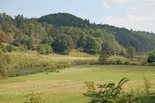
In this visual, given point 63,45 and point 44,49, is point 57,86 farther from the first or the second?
point 63,45

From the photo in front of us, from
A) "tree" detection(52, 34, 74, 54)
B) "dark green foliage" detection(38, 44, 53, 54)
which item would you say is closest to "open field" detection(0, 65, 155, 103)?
"dark green foliage" detection(38, 44, 53, 54)

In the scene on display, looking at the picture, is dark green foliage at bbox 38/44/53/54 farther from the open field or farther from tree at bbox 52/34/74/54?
the open field

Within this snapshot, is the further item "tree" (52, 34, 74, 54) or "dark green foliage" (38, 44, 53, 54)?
"tree" (52, 34, 74, 54)

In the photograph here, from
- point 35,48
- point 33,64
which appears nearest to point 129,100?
point 33,64

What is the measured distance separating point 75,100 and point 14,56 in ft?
371

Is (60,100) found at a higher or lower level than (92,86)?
lower

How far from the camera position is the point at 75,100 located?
34.9 m

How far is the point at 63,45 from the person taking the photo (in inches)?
7598

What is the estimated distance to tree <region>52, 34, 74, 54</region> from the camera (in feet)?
635

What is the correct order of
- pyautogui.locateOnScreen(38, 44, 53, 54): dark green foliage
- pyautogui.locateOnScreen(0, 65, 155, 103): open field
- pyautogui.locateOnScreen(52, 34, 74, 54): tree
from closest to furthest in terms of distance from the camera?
1. pyautogui.locateOnScreen(0, 65, 155, 103): open field
2. pyautogui.locateOnScreen(38, 44, 53, 54): dark green foliage
3. pyautogui.locateOnScreen(52, 34, 74, 54): tree

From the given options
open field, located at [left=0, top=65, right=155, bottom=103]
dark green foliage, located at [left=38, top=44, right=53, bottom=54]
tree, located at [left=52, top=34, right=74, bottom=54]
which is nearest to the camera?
open field, located at [left=0, top=65, right=155, bottom=103]

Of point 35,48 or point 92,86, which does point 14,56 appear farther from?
point 92,86

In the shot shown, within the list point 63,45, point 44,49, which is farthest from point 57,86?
point 63,45

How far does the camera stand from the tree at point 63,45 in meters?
194
